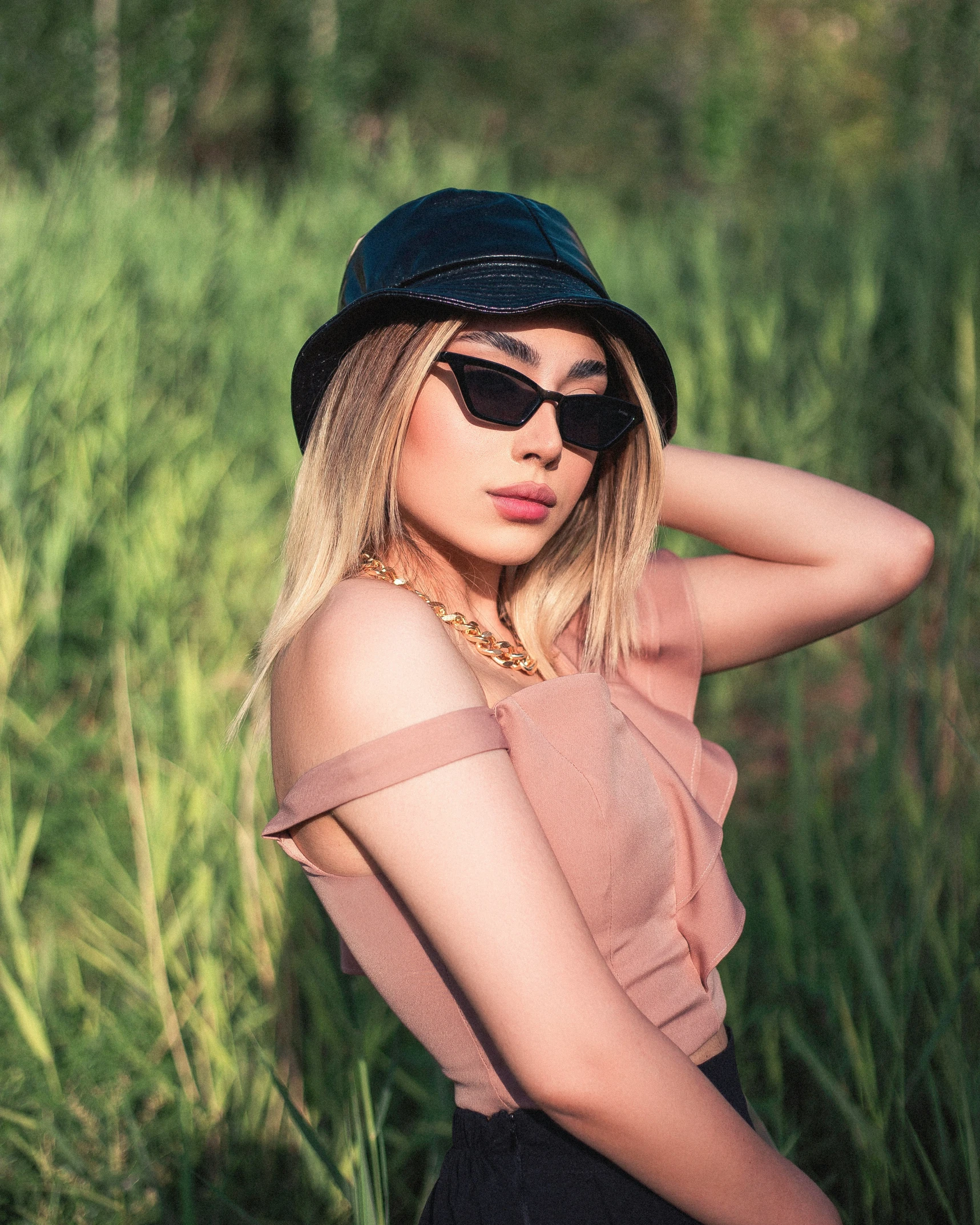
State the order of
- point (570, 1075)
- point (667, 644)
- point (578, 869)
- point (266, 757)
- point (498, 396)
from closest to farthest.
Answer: point (570, 1075), point (578, 869), point (498, 396), point (667, 644), point (266, 757)

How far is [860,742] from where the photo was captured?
2.26 metres

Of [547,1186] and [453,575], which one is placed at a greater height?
[453,575]

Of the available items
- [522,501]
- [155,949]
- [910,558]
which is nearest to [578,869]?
[522,501]

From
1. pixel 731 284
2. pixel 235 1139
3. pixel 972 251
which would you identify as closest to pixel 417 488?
pixel 235 1139

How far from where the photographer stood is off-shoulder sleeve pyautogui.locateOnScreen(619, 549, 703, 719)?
4.31ft

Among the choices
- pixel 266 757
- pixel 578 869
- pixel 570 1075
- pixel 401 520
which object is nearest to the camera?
pixel 570 1075

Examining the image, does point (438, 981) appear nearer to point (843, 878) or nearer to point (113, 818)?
point (843, 878)

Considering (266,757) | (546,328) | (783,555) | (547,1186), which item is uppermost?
(546,328)

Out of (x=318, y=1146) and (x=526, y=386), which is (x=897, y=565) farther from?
(x=318, y=1146)

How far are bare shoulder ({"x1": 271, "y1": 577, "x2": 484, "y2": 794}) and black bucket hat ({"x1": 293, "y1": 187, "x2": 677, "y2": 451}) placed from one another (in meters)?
0.30

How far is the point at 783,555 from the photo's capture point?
1418 millimetres

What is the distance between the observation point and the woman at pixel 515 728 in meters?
0.80

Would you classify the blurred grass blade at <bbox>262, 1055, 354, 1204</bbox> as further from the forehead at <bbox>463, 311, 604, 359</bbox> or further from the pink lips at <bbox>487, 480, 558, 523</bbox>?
the forehead at <bbox>463, 311, 604, 359</bbox>

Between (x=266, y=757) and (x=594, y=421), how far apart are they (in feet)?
4.53
